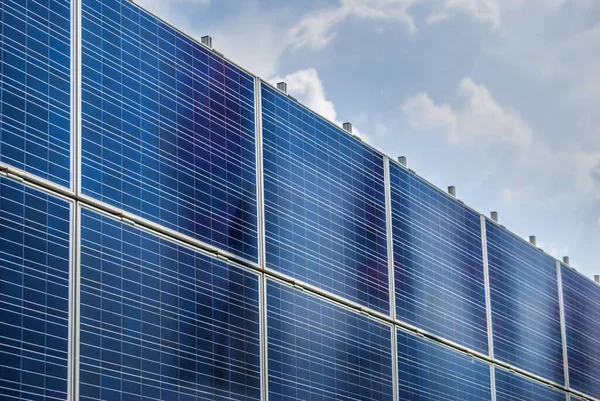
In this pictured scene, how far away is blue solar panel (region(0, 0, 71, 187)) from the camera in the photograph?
27.0 m

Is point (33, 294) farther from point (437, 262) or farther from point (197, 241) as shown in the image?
point (437, 262)

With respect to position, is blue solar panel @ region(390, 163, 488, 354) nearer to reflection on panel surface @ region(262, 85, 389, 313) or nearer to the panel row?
reflection on panel surface @ region(262, 85, 389, 313)

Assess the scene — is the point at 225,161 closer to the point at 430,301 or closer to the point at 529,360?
the point at 430,301

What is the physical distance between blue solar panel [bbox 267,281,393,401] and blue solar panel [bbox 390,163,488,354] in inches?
105

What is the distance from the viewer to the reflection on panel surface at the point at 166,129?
2961cm

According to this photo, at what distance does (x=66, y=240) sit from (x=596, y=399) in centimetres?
3622

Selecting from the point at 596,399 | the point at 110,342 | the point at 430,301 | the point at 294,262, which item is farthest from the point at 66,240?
the point at 596,399

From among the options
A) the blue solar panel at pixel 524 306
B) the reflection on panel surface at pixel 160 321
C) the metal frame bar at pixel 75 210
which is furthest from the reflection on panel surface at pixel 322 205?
the blue solar panel at pixel 524 306

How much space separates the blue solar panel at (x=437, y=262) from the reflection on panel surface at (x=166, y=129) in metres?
9.30

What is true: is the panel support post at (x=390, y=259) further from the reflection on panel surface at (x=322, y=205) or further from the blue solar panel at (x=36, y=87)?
the blue solar panel at (x=36, y=87)

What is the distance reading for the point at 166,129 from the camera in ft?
104

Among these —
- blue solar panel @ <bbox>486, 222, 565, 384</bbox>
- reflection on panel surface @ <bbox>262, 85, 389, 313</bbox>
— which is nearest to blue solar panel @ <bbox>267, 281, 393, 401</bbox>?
reflection on panel surface @ <bbox>262, 85, 389, 313</bbox>

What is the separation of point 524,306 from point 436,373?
9.72m

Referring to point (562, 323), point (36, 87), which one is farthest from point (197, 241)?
point (562, 323)
